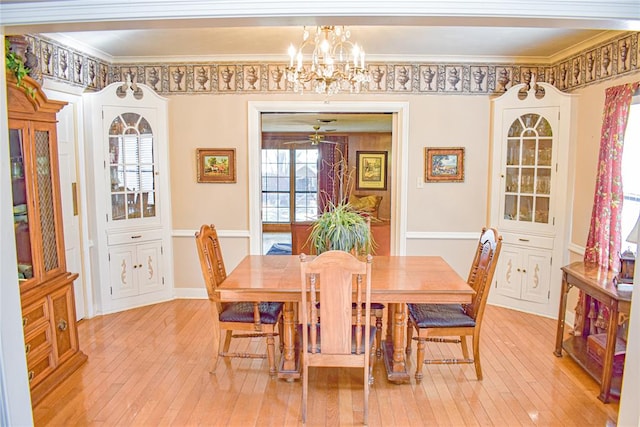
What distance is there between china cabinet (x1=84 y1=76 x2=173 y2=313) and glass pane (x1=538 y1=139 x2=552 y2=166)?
376 cm

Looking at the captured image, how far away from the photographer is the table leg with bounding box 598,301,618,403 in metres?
2.83

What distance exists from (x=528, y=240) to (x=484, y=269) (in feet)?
5.77

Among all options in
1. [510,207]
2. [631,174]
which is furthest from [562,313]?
[510,207]

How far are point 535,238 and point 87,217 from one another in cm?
433

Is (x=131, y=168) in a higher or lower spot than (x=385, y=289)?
higher

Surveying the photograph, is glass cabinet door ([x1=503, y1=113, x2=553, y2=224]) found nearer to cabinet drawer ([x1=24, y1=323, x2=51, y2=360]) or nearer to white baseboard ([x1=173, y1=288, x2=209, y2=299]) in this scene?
white baseboard ([x1=173, y1=288, x2=209, y2=299])

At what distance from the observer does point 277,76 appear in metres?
4.75

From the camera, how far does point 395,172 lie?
4941 millimetres

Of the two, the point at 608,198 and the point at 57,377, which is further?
the point at 608,198

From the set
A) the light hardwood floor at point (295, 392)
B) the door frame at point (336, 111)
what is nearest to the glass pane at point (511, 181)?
the door frame at point (336, 111)

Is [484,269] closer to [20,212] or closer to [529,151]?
[529,151]

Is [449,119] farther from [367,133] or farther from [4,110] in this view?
[367,133]

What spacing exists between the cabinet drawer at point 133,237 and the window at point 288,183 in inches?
224

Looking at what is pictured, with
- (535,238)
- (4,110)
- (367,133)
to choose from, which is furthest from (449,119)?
(367,133)
